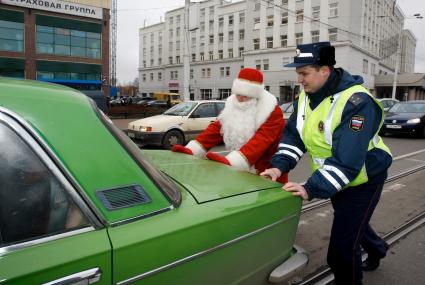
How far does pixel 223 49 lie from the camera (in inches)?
2389

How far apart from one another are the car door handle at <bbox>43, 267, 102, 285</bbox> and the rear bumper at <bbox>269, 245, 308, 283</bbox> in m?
1.10

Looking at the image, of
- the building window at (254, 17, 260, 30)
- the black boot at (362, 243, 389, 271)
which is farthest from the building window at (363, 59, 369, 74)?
the black boot at (362, 243, 389, 271)

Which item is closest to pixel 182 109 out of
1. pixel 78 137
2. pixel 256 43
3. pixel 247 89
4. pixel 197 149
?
pixel 197 149

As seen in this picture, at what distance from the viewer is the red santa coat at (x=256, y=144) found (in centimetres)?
304

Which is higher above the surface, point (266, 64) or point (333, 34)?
point (333, 34)

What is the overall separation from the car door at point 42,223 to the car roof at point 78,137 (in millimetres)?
52

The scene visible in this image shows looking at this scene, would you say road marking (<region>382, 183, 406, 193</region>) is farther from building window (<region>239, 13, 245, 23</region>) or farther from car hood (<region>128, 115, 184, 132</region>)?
building window (<region>239, 13, 245, 23</region>)

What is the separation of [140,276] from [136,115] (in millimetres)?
21551

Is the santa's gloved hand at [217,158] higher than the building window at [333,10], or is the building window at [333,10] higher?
the building window at [333,10]

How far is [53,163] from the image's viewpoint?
137 centimetres

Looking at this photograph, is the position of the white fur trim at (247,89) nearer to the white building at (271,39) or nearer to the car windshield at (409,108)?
the car windshield at (409,108)

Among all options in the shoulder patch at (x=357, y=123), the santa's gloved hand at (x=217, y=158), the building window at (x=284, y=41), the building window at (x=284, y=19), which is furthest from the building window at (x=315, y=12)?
the shoulder patch at (x=357, y=123)

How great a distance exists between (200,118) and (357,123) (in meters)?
9.42

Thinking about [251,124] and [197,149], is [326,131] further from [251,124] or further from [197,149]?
[197,149]
